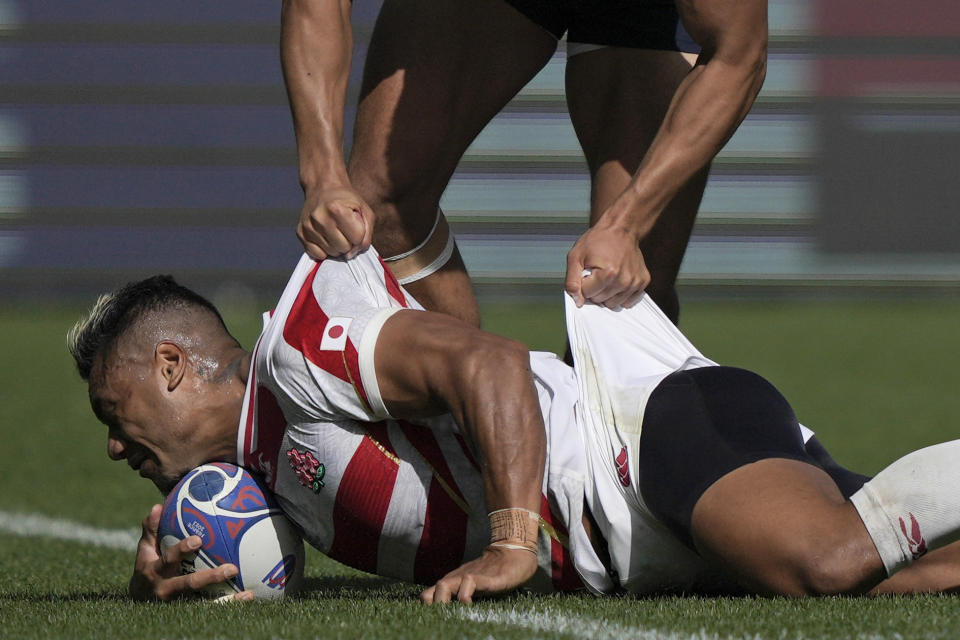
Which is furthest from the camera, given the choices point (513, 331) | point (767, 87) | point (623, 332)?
point (767, 87)

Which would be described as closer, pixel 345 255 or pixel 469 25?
pixel 345 255

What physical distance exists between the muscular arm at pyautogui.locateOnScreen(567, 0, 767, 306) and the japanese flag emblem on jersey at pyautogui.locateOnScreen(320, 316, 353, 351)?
22.8 inches

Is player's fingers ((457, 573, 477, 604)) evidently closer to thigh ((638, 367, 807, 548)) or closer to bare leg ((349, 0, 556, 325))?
thigh ((638, 367, 807, 548))

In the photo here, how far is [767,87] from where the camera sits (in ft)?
44.8

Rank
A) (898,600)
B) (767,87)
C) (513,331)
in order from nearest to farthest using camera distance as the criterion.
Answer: (898,600) < (513,331) < (767,87)

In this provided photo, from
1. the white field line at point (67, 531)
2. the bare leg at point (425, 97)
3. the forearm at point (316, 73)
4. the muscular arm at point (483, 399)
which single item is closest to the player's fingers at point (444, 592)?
the muscular arm at point (483, 399)

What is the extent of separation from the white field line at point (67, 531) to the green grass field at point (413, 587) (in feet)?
0.07

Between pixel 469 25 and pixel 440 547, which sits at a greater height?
pixel 469 25

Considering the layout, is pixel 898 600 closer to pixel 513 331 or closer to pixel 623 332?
pixel 623 332

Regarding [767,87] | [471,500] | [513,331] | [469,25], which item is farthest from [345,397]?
[767,87]

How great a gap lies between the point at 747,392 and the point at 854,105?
11788 millimetres

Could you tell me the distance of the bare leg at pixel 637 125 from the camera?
3572mm

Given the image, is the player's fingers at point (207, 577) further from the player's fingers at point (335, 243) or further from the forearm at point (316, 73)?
the forearm at point (316, 73)

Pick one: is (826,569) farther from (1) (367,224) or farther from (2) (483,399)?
(1) (367,224)
